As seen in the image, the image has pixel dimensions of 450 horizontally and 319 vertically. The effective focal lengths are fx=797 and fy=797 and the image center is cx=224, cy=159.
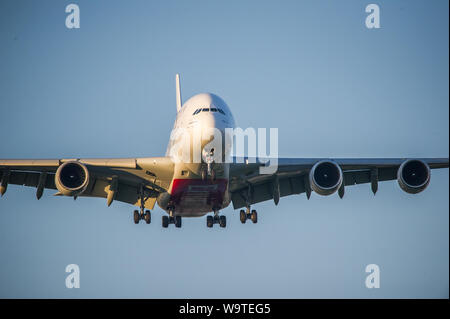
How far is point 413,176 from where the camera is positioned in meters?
39.5

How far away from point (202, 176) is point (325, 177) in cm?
615

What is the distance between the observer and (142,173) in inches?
1558

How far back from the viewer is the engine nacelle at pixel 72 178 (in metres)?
36.9

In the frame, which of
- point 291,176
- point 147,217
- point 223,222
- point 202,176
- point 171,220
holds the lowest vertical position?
point 223,222

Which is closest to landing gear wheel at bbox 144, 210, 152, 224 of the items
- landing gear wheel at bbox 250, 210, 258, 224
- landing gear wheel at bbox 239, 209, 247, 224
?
landing gear wheel at bbox 239, 209, 247, 224

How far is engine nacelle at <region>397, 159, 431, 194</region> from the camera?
3916 centimetres

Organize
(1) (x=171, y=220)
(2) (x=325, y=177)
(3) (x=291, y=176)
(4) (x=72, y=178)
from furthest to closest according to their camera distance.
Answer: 1. (1) (x=171, y=220)
2. (3) (x=291, y=176)
3. (2) (x=325, y=177)
4. (4) (x=72, y=178)

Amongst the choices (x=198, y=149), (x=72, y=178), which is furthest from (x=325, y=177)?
(x=72, y=178)

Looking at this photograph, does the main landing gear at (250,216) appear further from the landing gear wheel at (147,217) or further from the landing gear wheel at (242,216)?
the landing gear wheel at (147,217)

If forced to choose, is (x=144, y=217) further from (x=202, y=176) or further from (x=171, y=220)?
(x=202, y=176)

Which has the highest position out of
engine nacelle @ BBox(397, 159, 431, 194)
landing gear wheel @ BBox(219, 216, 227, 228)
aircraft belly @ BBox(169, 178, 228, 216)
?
engine nacelle @ BBox(397, 159, 431, 194)

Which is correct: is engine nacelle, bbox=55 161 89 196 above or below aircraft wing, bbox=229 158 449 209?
below

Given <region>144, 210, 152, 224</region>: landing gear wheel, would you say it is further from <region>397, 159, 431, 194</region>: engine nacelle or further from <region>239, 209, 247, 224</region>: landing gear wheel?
<region>397, 159, 431, 194</region>: engine nacelle

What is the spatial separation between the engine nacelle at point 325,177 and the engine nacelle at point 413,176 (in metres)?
3.15
